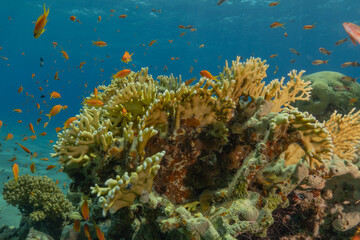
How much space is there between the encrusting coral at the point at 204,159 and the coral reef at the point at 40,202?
355 cm

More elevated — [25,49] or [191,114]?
[25,49]

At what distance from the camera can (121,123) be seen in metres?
3.14

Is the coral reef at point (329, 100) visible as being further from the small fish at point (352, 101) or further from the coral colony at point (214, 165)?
the coral colony at point (214, 165)

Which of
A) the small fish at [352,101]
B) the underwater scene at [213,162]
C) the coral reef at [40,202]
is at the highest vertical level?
the underwater scene at [213,162]

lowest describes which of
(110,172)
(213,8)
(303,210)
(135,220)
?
(303,210)

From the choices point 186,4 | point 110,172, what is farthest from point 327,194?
point 186,4

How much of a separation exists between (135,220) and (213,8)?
129ft

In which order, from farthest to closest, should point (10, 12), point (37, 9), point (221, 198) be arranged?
point (10, 12)
point (37, 9)
point (221, 198)

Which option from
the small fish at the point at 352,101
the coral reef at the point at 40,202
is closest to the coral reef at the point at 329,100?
the small fish at the point at 352,101

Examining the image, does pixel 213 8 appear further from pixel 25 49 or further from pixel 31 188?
pixel 25 49

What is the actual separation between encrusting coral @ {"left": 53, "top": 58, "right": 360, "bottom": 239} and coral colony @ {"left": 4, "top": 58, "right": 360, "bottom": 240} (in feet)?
0.04

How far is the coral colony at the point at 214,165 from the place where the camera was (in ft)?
7.59

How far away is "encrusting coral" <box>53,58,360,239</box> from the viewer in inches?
90.1

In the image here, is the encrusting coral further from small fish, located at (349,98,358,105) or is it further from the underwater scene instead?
small fish, located at (349,98,358,105)
